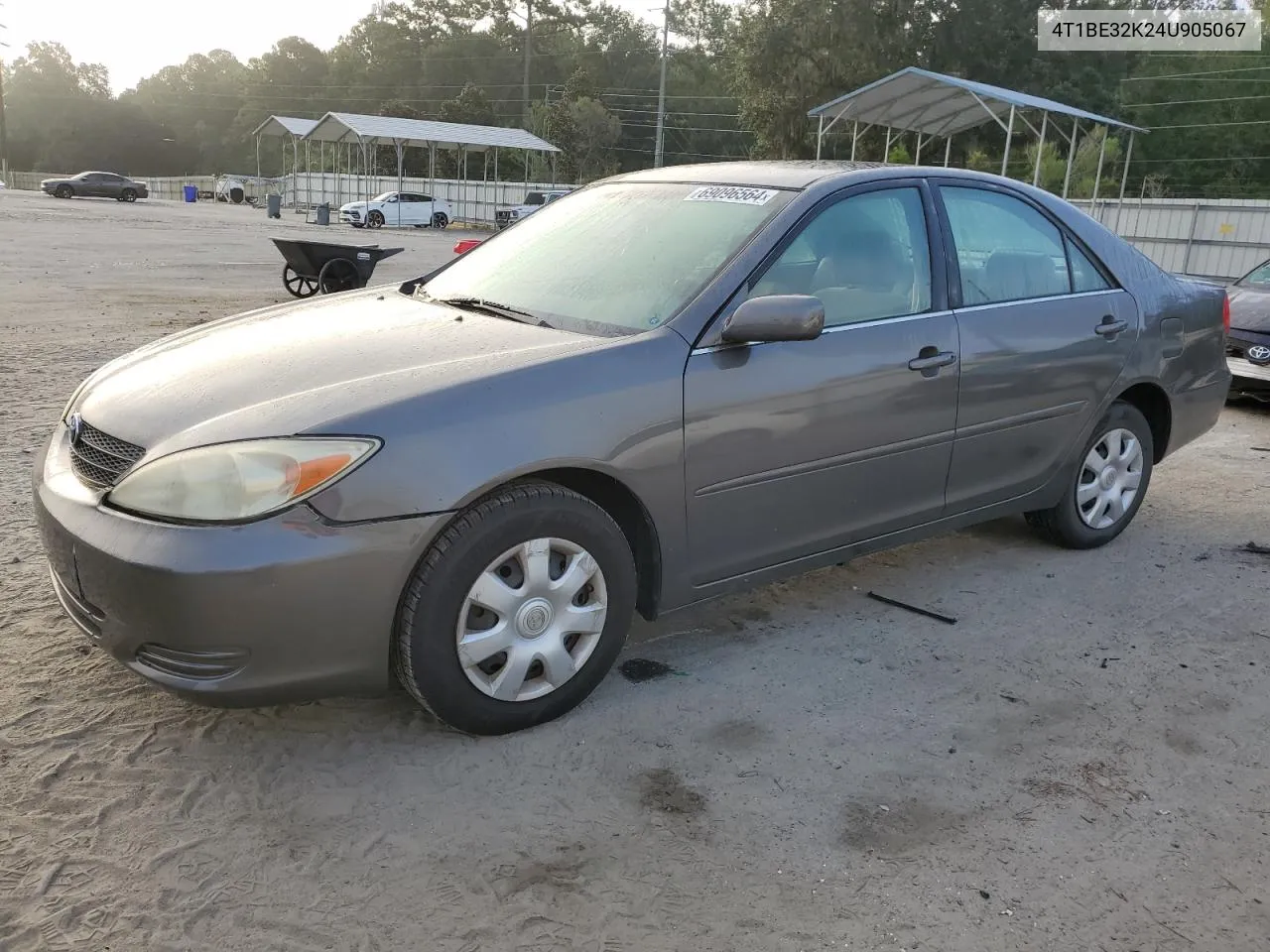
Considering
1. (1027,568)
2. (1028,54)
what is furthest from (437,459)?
(1028,54)

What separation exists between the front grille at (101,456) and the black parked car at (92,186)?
182 ft

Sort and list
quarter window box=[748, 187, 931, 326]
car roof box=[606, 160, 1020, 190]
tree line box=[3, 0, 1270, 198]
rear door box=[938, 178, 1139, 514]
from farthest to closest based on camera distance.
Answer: tree line box=[3, 0, 1270, 198] → rear door box=[938, 178, 1139, 514] → car roof box=[606, 160, 1020, 190] → quarter window box=[748, 187, 931, 326]

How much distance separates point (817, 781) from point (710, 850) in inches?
18.0

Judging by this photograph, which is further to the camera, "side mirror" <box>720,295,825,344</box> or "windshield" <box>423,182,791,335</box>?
"windshield" <box>423,182,791,335</box>

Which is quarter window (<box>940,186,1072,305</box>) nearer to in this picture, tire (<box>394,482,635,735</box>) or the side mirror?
the side mirror

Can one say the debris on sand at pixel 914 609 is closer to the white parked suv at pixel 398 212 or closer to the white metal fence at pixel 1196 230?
the white metal fence at pixel 1196 230

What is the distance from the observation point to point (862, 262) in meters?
3.70

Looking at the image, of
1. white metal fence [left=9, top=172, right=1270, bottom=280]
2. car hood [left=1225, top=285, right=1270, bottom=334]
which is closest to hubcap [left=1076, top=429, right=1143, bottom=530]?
car hood [left=1225, top=285, right=1270, bottom=334]

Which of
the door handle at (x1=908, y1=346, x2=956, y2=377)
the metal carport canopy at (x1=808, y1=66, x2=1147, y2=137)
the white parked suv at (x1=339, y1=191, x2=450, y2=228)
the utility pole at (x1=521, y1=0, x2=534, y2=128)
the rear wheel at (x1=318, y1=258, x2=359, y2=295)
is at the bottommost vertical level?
the rear wheel at (x1=318, y1=258, x2=359, y2=295)

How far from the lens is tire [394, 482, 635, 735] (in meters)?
2.71

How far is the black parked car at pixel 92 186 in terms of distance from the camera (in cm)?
5050

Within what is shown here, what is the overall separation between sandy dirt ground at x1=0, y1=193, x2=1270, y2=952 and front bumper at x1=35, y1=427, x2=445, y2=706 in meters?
0.33

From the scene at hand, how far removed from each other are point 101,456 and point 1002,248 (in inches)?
133

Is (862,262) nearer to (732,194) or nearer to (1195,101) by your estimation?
(732,194)
